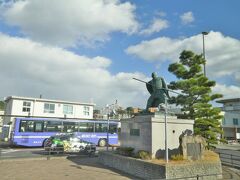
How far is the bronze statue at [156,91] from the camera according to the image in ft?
50.4

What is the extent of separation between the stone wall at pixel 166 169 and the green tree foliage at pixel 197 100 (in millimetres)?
5639

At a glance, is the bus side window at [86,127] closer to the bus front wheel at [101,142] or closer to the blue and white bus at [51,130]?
the blue and white bus at [51,130]

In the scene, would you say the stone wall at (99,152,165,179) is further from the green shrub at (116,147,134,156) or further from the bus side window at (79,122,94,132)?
the bus side window at (79,122,94,132)

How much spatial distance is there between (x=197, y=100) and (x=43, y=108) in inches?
1055

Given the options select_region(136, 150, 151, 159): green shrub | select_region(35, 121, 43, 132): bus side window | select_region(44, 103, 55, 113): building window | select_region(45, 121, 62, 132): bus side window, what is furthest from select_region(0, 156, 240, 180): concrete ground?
select_region(44, 103, 55, 113): building window

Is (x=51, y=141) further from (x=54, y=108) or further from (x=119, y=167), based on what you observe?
(x=54, y=108)

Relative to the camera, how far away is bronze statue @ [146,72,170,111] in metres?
15.4

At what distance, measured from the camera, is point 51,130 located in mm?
26156

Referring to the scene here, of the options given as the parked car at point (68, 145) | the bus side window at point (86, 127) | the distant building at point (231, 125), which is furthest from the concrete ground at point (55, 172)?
the distant building at point (231, 125)

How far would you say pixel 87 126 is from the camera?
28.1 m

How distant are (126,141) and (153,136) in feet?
8.99

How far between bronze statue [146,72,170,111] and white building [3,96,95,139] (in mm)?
24147

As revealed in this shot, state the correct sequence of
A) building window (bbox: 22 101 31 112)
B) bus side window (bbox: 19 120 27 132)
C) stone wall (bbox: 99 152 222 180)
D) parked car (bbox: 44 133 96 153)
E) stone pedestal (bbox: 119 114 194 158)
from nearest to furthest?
1. stone wall (bbox: 99 152 222 180)
2. stone pedestal (bbox: 119 114 194 158)
3. parked car (bbox: 44 133 96 153)
4. bus side window (bbox: 19 120 27 132)
5. building window (bbox: 22 101 31 112)

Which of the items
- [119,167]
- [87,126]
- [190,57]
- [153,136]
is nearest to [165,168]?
[153,136]
